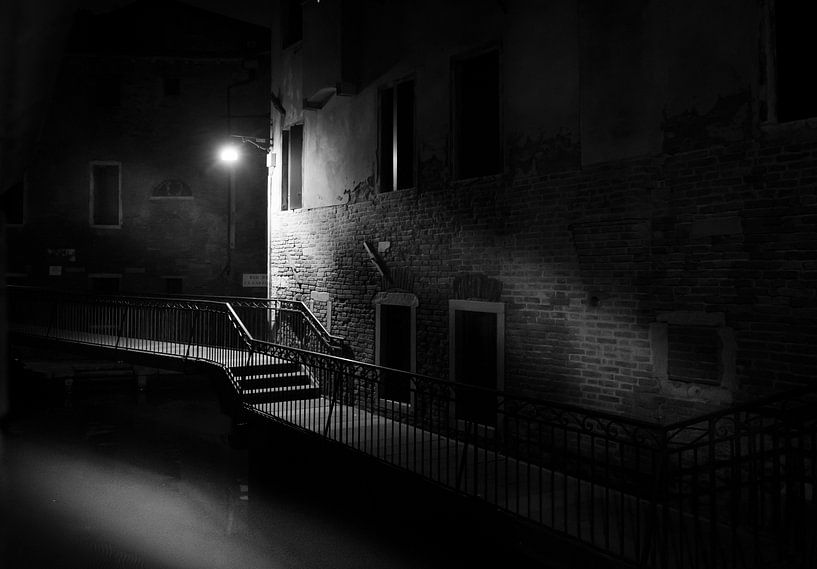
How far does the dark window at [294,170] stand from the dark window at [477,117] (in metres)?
5.52

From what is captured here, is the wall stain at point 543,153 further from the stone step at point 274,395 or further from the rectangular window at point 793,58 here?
the stone step at point 274,395

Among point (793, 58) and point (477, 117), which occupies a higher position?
point (477, 117)

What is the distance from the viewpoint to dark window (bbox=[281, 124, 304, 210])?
1475cm

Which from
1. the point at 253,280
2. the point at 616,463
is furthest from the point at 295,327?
the point at 253,280

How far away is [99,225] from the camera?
22.9 meters

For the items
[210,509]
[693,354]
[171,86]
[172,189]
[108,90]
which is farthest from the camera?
[171,86]

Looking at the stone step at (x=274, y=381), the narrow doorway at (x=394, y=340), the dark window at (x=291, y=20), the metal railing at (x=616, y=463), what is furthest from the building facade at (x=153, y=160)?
the narrow doorway at (x=394, y=340)

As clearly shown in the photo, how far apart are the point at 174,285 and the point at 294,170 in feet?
35.0

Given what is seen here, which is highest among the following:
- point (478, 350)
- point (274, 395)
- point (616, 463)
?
point (478, 350)

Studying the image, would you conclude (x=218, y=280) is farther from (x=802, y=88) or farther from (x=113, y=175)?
(x=802, y=88)

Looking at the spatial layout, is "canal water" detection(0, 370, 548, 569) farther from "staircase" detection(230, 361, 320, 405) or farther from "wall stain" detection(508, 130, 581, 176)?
"wall stain" detection(508, 130, 581, 176)

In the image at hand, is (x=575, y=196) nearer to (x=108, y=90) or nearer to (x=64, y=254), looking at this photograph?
(x=64, y=254)

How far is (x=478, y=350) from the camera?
9906 mm

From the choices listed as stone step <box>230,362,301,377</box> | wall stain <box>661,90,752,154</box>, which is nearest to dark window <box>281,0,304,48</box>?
stone step <box>230,362,301,377</box>
